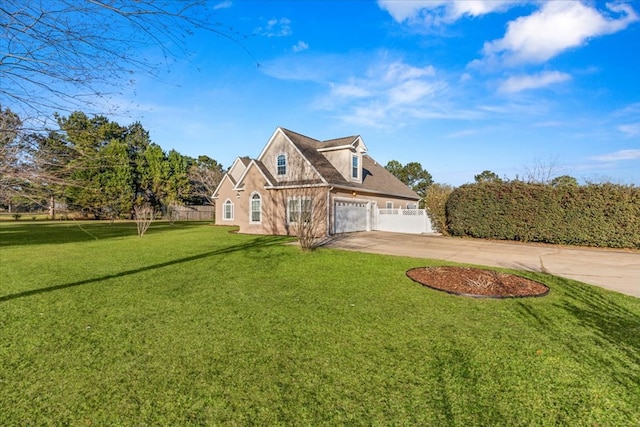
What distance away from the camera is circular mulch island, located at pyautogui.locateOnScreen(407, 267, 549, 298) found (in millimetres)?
6223

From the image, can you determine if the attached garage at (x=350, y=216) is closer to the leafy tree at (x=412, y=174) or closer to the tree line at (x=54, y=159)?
the tree line at (x=54, y=159)

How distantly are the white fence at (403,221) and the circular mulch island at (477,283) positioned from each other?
13311 millimetres

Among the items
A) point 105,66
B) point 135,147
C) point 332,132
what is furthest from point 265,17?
point 135,147

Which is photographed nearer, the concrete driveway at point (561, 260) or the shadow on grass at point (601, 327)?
the shadow on grass at point (601, 327)

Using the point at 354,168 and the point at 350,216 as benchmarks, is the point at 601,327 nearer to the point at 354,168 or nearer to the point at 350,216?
the point at 350,216

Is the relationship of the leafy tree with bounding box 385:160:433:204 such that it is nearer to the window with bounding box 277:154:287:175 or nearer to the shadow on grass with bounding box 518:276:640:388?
the window with bounding box 277:154:287:175

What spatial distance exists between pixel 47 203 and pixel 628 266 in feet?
47.8

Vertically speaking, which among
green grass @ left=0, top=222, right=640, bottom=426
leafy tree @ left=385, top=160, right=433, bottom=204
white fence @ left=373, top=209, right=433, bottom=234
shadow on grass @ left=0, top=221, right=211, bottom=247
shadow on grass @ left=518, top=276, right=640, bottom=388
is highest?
leafy tree @ left=385, top=160, right=433, bottom=204

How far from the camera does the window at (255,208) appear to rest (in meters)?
20.6

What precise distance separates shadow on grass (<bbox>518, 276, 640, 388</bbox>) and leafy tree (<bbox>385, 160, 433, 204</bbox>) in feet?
139

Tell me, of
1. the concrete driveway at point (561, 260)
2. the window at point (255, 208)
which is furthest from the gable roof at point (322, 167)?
the concrete driveway at point (561, 260)

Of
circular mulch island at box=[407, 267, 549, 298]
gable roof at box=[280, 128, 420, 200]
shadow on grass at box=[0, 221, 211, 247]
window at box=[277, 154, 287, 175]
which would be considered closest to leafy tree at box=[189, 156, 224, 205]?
shadow on grass at box=[0, 221, 211, 247]

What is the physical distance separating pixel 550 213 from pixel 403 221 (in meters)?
8.63

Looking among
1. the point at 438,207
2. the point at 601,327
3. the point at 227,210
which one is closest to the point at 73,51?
the point at 601,327
